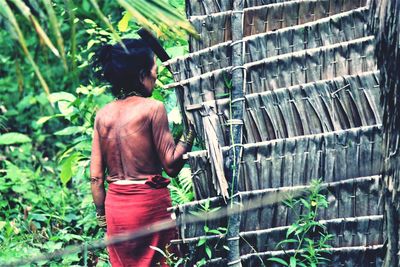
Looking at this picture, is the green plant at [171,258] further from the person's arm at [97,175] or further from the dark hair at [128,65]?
the dark hair at [128,65]

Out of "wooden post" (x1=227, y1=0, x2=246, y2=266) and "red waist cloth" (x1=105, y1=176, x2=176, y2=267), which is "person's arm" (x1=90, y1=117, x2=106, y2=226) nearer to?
"red waist cloth" (x1=105, y1=176, x2=176, y2=267)

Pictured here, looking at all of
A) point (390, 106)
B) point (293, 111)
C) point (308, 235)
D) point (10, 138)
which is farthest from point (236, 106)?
point (10, 138)

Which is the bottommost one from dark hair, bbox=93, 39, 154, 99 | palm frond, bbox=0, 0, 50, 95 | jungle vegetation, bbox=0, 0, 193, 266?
jungle vegetation, bbox=0, 0, 193, 266

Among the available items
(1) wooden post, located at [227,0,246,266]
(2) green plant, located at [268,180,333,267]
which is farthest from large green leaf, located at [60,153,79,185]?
(2) green plant, located at [268,180,333,267]

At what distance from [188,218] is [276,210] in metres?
0.51

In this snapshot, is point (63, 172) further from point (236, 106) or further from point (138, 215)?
point (236, 106)

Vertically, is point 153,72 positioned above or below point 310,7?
below

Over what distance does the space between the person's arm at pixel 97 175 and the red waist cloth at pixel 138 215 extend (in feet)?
0.42

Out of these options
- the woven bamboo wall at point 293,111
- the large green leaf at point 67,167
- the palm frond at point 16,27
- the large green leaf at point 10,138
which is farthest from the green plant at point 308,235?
the large green leaf at point 10,138

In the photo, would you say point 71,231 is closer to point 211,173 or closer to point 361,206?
point 211,173

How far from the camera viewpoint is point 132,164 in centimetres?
429

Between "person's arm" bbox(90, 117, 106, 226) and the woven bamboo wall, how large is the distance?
482 millimetres

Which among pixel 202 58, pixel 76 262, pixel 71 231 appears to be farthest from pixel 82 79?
pixel 202 58

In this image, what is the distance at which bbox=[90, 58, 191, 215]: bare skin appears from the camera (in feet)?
13.9
